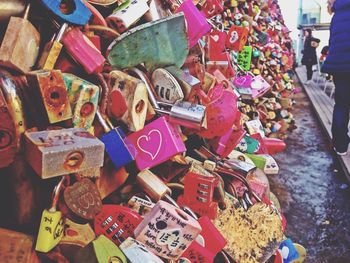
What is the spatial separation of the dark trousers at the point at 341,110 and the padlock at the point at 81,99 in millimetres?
2609

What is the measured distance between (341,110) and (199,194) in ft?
8.09

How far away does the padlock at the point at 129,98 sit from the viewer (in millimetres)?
977

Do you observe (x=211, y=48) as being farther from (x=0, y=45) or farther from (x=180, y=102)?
(x=0, y=45)

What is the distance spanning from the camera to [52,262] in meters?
Answer: 0.79

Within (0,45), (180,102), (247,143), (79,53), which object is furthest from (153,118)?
(247,143)

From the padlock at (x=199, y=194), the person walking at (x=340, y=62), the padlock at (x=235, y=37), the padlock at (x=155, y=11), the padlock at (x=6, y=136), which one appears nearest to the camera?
the padlock at (x=6, y=136)

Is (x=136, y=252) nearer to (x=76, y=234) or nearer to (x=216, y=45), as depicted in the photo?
(x=76, y=234)

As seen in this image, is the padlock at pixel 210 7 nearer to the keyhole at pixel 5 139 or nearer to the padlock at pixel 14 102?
the padlock at pixel 14 102

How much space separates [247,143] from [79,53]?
117 cm

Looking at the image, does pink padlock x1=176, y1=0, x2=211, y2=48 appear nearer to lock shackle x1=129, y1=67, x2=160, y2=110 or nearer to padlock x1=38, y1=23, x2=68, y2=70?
lock shackle x1=129, y1=67, x2=160, y2=110

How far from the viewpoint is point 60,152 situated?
2.24 ft

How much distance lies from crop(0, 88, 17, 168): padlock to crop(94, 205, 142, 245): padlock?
290 millimetres

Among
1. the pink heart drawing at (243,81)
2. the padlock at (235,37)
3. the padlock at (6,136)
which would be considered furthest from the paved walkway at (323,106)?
the padlock at (6,136)

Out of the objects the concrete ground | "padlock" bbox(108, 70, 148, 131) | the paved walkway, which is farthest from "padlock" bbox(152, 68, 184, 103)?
the paved walkway
